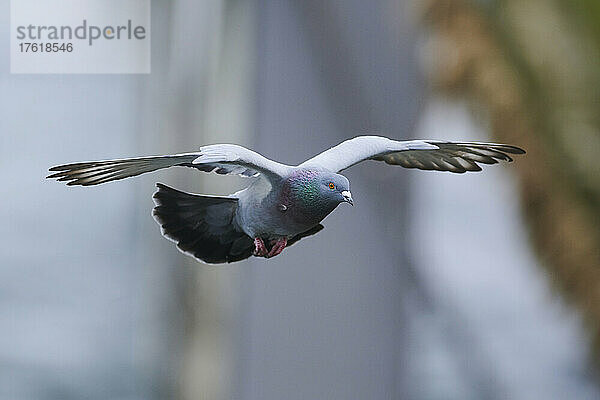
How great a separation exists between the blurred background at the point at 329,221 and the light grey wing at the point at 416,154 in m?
0.36

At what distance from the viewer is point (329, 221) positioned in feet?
3.25

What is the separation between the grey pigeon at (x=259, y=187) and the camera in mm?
384

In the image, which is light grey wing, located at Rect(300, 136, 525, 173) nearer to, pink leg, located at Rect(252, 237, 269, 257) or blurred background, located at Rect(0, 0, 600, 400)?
pink leg, located at Rect(252, 237, 269, 257)

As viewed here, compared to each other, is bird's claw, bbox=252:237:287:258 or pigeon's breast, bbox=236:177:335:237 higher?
pigeon's breast, bbox=236:177:335:237

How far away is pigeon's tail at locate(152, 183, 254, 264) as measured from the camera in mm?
470

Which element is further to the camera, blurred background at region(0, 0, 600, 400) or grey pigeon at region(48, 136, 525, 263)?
blurred background at region(0, 0, 600, 400)

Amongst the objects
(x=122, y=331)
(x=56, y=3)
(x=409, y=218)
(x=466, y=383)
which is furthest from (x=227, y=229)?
(x=466, y=383)

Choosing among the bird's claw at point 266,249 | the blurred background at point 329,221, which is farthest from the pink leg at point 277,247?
the blurred background at point 329,221

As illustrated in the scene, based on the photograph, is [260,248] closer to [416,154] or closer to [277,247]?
[277,247]

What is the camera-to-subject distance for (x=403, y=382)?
1.20m

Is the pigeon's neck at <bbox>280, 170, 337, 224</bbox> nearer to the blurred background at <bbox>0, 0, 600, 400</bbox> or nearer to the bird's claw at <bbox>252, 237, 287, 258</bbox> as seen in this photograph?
the bird's claw at <bbox>252, 237, 287, 258</bbox>

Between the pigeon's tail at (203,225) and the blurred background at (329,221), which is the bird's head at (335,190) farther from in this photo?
the blurred background at (329,221)

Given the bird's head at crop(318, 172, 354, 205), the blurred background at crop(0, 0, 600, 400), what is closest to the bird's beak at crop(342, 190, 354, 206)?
the bird's head at crop(318, 172, 354, 205)

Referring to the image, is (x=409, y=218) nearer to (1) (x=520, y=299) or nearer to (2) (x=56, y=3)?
(1) (x=520, y=299)
